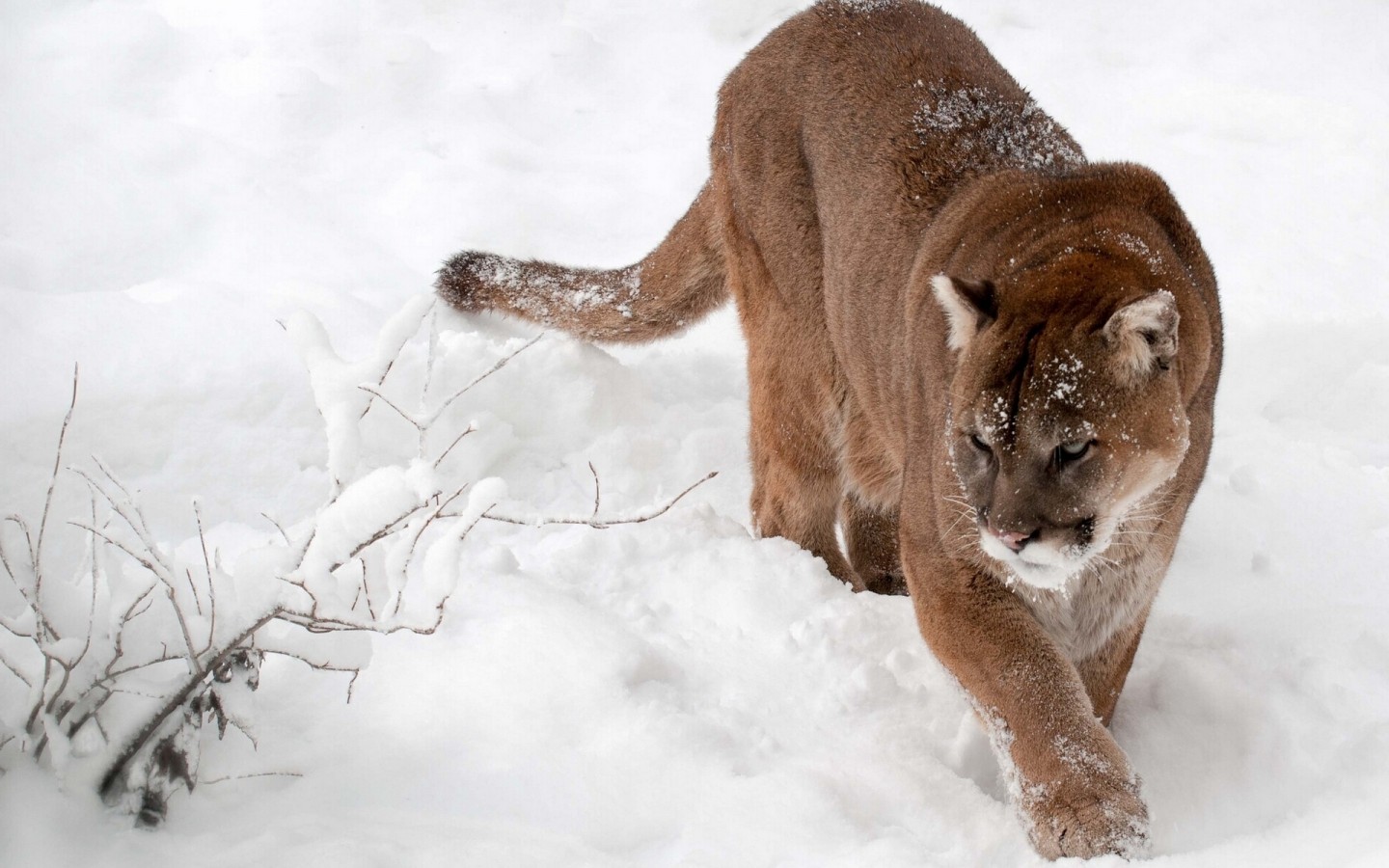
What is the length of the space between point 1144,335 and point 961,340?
47 cm

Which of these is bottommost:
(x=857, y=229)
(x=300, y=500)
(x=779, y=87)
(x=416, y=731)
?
(x=300, y=500)

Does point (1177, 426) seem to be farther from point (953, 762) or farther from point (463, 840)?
point (463, 840)

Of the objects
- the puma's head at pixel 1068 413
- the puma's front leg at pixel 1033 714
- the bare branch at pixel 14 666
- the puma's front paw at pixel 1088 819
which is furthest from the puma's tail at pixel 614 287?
the bare branch at pixel 14 666

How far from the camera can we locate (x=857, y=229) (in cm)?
384

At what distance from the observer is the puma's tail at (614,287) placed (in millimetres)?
4621

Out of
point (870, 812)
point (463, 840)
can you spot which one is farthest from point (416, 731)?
point (870, 812)

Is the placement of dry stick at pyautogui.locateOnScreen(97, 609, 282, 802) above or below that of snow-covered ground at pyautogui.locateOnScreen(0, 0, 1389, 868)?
above

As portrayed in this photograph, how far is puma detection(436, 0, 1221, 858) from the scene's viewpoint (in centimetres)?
267

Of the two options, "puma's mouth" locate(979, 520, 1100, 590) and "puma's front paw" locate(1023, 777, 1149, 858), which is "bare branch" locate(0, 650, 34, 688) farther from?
"puma's front paw" locate(1023, 777, 1149, 858)

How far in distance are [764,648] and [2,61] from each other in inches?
210

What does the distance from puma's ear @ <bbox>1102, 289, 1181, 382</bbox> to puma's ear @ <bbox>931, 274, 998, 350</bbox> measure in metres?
0.31

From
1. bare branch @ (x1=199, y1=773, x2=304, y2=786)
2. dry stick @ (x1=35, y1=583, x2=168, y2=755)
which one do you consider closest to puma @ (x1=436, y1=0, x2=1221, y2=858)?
bare branch @ (x1=199, y1=773, x2=304, y2=786)

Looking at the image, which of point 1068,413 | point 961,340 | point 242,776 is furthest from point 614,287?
point 242,776

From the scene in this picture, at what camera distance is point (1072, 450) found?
264cm
